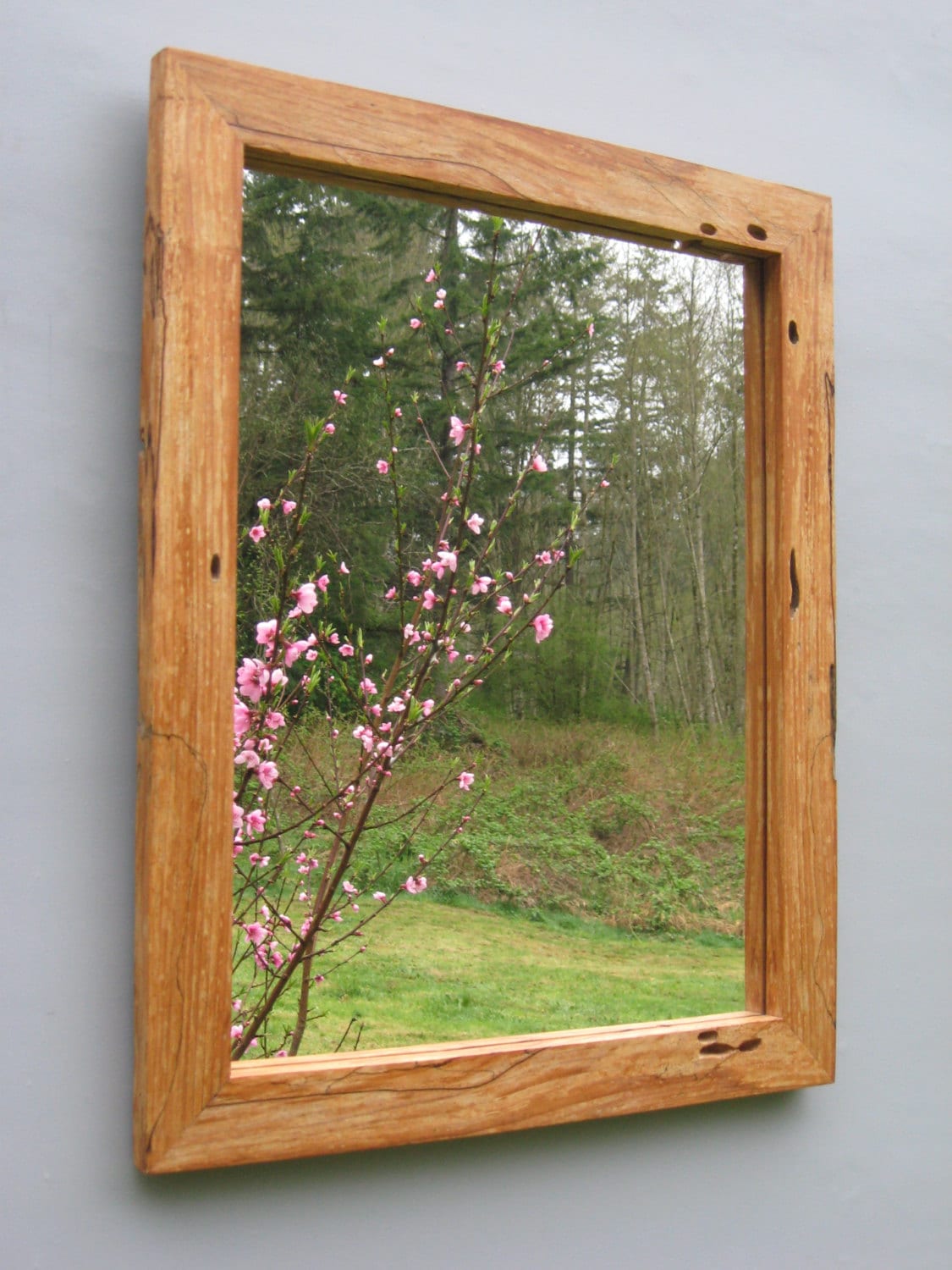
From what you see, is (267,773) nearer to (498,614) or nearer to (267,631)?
(267,631)

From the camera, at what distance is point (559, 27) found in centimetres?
115

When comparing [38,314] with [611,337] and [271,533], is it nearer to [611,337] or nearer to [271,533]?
[271,533]

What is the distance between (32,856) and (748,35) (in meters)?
1.10

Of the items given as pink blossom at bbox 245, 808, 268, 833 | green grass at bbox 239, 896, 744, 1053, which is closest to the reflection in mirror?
green grass at bbox 239, 896, 744, 1053

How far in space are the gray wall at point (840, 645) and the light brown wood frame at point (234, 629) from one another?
1.5 inches

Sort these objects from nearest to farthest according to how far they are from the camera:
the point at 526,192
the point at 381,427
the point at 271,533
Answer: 1. the point at 526,192
2. the point at 271,533
3. the point at 381,427

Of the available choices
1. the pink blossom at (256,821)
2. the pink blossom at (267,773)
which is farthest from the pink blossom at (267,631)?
the pink blossom at (256,821)

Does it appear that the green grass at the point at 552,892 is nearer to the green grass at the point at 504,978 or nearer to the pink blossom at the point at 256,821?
the green grass at the point at 504,978

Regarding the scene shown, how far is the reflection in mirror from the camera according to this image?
6.39 ft

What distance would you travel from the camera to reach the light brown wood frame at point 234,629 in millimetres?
896

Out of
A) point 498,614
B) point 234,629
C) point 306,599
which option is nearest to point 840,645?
point 306,599

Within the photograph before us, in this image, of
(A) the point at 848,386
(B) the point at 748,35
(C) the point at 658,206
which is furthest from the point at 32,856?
(B) the point at 748,35

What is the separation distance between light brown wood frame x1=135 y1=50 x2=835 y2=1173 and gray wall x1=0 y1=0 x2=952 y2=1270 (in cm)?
4

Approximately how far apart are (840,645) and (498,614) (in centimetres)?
116
